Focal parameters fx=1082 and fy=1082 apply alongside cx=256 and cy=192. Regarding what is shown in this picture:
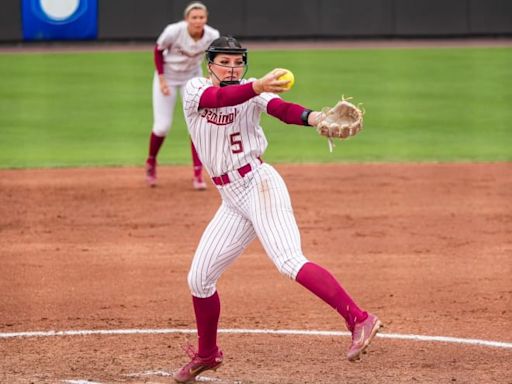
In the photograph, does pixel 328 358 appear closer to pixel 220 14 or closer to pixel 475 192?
pixel 475 192

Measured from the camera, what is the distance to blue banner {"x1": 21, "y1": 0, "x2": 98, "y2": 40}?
22016mm

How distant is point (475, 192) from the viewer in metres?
10.9

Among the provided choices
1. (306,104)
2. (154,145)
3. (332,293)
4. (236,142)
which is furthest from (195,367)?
(306,104)

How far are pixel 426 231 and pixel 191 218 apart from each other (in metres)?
2.13

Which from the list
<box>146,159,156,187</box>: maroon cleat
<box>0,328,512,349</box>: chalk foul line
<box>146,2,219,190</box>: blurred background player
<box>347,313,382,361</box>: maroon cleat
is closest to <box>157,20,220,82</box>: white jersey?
<box>146,2,219,190</box>: blurred background player

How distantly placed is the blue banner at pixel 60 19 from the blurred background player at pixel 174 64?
10.8m

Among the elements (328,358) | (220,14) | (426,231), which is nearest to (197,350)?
→ (328,358)

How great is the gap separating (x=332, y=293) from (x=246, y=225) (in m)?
0.65

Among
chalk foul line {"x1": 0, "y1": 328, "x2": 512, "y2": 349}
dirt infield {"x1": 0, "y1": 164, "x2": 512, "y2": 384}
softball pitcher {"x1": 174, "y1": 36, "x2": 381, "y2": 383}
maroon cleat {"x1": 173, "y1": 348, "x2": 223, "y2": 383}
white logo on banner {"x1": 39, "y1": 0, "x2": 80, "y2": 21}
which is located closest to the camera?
softball pitcher {"x1": 174, "y1": 36, "x2": 381, "y2": 383}

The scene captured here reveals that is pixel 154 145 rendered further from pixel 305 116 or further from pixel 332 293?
pixel 332 293

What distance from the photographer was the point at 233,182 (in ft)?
18.0

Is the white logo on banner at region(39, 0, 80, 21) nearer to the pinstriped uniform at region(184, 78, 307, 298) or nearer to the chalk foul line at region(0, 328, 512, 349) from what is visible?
the chalk foul line at region(0, 328, 512, 349)

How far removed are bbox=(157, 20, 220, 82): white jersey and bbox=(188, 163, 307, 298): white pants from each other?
5.66 metres

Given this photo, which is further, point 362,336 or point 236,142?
point 236,142
